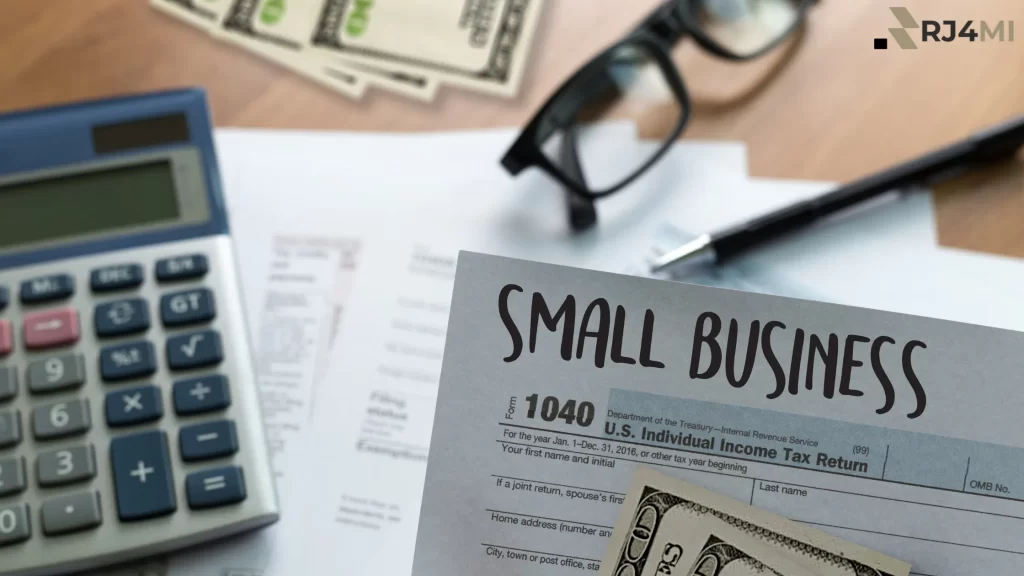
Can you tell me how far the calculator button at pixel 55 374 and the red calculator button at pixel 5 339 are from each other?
2 centimetres

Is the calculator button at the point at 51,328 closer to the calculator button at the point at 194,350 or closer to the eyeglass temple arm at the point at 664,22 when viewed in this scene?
the calculator button at the point at 194,350

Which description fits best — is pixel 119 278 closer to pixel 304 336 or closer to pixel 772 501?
pixel 304 336

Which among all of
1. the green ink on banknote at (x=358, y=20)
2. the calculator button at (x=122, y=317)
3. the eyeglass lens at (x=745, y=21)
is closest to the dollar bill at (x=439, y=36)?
the green ink on banknote at (x=358, y=20)

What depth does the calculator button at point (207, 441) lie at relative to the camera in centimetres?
38

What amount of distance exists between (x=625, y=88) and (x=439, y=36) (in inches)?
4.9

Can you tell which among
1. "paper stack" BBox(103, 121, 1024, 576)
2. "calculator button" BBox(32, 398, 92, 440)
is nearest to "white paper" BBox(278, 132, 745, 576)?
"paper stack" BBox(103, 121, 1024, 576)

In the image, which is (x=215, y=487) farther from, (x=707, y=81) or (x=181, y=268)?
(x=707, y=81)

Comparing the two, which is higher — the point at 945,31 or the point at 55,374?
the point at 945,31

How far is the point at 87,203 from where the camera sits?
1.47 ft

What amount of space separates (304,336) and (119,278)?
0.32ft

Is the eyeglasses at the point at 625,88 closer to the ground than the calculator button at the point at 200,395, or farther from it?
farther from it

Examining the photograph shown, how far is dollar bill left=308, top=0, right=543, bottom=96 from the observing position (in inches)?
20.6

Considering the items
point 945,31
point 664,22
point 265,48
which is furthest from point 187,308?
point 945,31

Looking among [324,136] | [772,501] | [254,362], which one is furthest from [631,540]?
[324,136]
